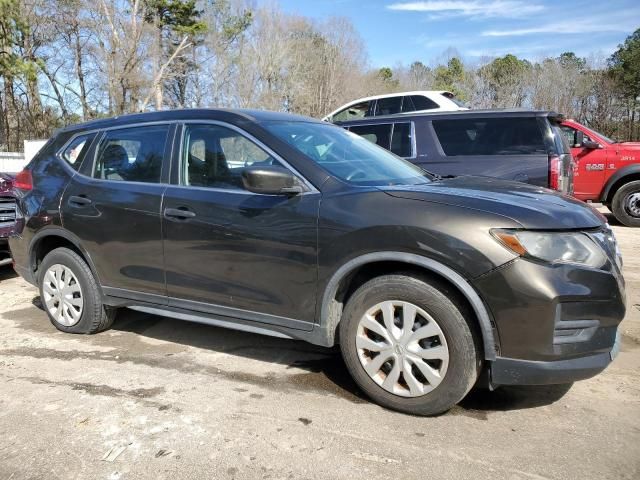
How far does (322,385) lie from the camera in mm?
3529

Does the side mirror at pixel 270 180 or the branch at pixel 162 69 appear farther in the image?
the branch at pixel 162 69

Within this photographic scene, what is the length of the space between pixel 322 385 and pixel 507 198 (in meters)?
1.63

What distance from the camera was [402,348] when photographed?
3023 millimetres

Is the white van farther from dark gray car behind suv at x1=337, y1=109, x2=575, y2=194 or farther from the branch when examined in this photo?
the branch

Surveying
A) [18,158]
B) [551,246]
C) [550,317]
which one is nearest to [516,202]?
[551,246]

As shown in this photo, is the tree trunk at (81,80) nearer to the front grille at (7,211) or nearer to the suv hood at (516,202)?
the front grille at (7,211)

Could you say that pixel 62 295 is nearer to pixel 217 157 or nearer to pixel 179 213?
pixel 179 213

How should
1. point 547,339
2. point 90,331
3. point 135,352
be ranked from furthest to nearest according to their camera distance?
1. point 90,331
2. point 135,352
3. point 547,339

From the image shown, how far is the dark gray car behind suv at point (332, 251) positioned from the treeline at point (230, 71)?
29521 millimetres

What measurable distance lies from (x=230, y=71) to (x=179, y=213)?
39.2 meters

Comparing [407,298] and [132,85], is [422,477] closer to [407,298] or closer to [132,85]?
[407,298]

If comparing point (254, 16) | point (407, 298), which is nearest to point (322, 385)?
point (407, 298)

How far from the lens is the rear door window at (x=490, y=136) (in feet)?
21.0

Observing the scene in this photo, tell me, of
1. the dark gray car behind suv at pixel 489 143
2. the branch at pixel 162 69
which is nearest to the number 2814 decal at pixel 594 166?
the dark gray car behind suv at pixel 489 143
